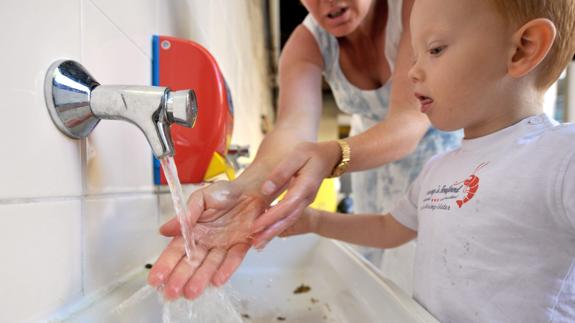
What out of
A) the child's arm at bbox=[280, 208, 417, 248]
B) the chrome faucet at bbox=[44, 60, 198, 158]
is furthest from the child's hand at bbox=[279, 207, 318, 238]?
the chrome faucet at bbox=[44, 60, 198, 158]

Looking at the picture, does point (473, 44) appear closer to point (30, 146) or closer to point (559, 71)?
point (559, 71)

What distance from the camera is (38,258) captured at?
0.30 m

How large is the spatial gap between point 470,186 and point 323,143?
22 centimetres

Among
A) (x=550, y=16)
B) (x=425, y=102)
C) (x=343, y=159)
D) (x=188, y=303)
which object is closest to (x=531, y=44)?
(x=550, y=16)

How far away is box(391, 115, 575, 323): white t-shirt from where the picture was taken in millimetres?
410

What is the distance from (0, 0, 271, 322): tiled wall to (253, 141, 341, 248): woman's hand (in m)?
0.17

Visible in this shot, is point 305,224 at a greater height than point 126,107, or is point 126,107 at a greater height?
point 126,107

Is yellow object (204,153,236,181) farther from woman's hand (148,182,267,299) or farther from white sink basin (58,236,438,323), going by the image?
white sink basin (58,236,438,323)

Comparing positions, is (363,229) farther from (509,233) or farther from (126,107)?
(126,107)

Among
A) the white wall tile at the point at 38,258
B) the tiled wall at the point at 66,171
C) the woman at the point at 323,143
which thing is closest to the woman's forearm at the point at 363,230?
the woman at the point at 323,143

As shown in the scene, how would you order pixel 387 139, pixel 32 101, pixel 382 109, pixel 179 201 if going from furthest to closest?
A: pixel 382 109
pixel 387 139
pixel 179 201
pixel 32 101

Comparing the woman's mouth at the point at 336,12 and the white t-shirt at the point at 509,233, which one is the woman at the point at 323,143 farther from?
the white t-shirt at the point at 509,233

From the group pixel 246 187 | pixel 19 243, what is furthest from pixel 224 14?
pixel 19 243

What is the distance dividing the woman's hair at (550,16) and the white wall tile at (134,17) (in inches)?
17.2
